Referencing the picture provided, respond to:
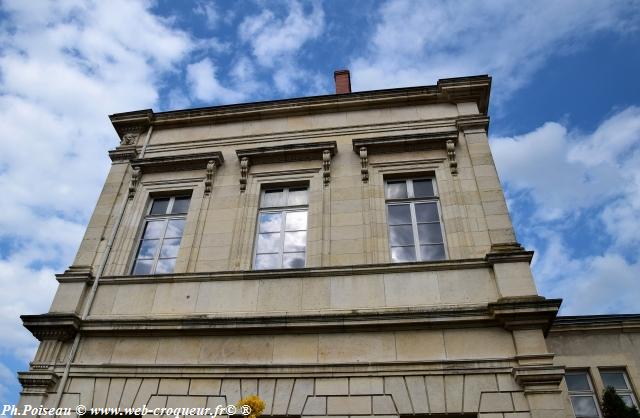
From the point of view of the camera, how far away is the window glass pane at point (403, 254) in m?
7.54

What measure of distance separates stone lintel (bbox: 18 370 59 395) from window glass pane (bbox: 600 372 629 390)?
36.4 feet

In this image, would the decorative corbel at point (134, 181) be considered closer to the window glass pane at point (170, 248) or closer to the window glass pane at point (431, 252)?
the window glass pane at point (170, 248)

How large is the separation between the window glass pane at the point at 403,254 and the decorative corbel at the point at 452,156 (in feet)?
Answer: 5.90

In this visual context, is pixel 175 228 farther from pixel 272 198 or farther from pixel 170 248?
pixel 272 198

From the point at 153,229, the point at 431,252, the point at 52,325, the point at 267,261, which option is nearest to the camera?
the point at 52,325

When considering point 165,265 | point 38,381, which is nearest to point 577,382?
point 165,265

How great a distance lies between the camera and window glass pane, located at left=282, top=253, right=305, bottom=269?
7779 mm

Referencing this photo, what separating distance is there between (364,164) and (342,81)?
3957mm

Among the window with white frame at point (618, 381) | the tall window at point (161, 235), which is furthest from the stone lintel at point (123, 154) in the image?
the window with white frame at point (618, 381)

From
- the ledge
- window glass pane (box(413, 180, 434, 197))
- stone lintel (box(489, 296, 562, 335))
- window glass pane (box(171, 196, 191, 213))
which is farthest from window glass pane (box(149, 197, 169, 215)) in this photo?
stone lintel (box(489, 296, 562, 335))

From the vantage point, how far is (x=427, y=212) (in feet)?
26.6

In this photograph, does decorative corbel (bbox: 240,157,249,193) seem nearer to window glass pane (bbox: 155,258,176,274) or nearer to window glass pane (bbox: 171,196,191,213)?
window glass pane (bbox: 171,196,191,213)

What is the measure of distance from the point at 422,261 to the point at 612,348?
259 inches

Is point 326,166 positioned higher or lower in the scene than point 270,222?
higher
